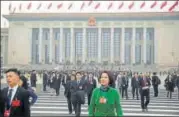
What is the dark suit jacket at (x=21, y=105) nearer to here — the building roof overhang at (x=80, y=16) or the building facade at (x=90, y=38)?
the building facade at (x=90, y=38)

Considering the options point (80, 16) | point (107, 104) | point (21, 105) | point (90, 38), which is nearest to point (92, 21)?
point (80, 16)

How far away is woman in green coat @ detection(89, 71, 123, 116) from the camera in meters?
5.62

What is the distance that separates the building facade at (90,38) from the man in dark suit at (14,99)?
7600 centimetres

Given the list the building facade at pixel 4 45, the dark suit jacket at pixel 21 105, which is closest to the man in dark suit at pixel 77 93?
the dark suit jacket at pixel 21 105

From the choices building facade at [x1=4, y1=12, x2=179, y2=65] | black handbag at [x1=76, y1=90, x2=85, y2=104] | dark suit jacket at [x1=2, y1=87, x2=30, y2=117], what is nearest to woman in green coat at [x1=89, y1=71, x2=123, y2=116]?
dark suit jacket at [x1=2, y1=87, x2=30, y2=117]

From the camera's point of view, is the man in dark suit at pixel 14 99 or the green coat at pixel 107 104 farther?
the green coat at pixel 107 104

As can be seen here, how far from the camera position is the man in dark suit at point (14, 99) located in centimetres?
547

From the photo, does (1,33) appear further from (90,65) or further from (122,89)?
(122,89)

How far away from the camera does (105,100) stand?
5.62m

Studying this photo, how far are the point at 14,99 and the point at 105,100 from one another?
3.68 feet

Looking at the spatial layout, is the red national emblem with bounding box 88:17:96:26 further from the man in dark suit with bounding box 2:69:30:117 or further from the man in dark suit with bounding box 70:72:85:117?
the man in dark suit with bounding box 2:69:30:117

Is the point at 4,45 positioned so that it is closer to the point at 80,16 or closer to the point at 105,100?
the point at 80,16

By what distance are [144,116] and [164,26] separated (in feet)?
231

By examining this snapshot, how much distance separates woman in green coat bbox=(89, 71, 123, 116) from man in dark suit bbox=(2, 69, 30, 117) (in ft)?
2.72
